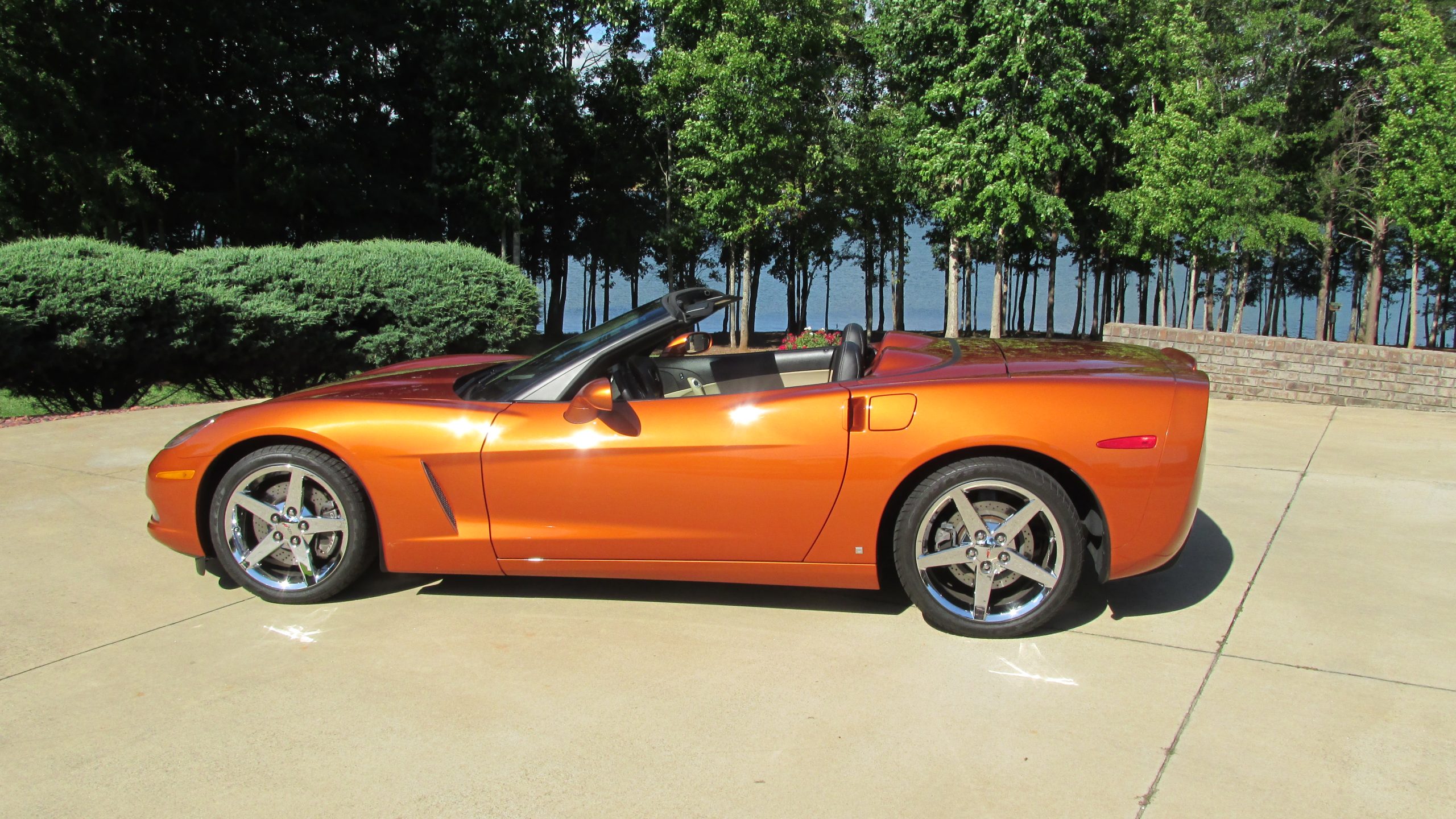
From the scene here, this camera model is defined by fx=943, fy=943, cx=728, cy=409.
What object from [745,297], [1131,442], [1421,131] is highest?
[1421,131]

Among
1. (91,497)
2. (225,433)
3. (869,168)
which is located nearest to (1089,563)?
(225,433)

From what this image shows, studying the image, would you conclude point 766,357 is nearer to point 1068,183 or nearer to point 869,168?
point 869,168

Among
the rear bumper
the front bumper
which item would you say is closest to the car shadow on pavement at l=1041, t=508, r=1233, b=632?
the rear bumper

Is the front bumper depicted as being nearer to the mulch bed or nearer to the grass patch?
the mulch bed

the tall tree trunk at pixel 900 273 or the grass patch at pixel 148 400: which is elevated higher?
the tall tree trunk at pixel 900 273

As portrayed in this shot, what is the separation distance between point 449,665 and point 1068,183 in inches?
1425

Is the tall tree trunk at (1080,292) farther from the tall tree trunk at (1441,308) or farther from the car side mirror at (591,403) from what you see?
the car side mirror at (591,403)

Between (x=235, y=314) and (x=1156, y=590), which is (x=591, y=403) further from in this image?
(x=235, y=314)

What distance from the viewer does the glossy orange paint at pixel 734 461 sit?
339 cm

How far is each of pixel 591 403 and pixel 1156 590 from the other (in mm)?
2529

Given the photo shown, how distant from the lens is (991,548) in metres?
3.39

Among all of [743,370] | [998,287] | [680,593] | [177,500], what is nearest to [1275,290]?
[998,287]

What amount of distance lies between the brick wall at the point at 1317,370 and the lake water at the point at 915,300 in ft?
156

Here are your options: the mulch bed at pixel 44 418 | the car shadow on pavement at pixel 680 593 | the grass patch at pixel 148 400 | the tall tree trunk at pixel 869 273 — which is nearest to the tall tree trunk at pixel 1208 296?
the tall tree trunk at pixel 869 273
